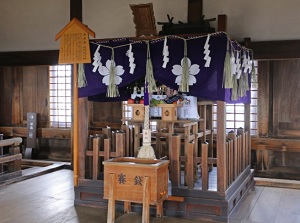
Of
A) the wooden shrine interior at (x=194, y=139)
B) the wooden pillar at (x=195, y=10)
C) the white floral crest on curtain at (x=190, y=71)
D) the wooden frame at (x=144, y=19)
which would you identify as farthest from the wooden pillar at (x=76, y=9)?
the white floral crest on curtain at (x=190, y=71)

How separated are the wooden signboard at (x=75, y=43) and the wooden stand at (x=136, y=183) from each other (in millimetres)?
1418

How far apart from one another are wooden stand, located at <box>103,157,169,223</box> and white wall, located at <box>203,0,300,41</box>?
122 inches

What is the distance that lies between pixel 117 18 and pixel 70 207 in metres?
3.54

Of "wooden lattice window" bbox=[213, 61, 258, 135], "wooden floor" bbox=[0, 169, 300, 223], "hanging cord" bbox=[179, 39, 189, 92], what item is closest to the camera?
"hanging cord" bbox=[179, 39, 189, 92]

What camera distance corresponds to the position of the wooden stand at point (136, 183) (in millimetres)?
3847

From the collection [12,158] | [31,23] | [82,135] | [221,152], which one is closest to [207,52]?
[221,152]

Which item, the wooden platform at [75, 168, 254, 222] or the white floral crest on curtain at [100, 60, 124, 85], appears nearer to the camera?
the wooden platform at [75, 168, 254, 222]

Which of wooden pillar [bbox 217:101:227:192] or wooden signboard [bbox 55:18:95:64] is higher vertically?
wooden signboard [bbox 55:18:95:64]

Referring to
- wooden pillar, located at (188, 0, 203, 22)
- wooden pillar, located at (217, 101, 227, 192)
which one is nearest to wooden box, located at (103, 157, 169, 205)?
wooden pillar, located at (217, 101, 227, 192)

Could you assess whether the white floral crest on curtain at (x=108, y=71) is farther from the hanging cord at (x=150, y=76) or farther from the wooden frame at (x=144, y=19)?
the wooden frame at (x=144, y=19)

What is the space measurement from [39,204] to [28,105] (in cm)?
432

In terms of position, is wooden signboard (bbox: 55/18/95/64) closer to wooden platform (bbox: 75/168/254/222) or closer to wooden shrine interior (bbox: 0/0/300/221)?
wooden shrine interior (bbox: 0/0/300/221)

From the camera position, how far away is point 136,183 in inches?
154

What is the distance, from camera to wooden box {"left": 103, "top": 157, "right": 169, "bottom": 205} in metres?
3.85
